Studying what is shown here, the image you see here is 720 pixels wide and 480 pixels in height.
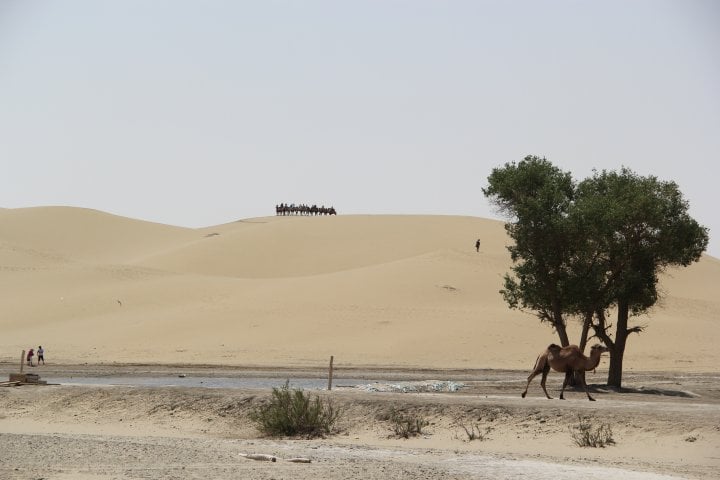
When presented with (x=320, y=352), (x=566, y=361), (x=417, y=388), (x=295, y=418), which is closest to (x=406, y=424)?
(x=295, y=418)

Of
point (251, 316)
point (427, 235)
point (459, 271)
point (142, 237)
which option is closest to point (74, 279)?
point (251, 316)

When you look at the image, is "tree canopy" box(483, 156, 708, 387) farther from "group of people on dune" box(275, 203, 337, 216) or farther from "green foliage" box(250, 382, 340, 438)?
"group of people on dune" box(275, 203, 337, 216)

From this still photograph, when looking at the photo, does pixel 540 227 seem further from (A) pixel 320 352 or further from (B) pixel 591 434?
(A) pixel 320 352

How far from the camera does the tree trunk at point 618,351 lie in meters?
32.1

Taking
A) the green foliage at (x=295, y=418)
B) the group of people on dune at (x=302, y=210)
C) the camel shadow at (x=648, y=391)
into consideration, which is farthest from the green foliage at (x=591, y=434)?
the group of people on dune at (x=302, y=210)

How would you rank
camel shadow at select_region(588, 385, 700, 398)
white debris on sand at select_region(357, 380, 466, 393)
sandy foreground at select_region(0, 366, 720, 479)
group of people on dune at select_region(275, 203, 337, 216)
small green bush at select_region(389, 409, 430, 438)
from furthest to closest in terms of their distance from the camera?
1. group of people on dune at select_region(275, 203, 337, 216)
2. white debris on sand at select_region(357, 380, 466, 393)
3. camel shadow at select_region(588, 385, 700, 398)
4. small green bush at select_region(389, 409, 430, 438)
5. sandy foreground at select_region(0, 366, 720, 479)

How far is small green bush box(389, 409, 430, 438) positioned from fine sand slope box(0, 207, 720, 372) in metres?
24.9

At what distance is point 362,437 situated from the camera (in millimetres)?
22141

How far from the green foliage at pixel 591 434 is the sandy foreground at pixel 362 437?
160mm

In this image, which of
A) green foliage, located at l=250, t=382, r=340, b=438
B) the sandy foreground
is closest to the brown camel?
the sandy foreground

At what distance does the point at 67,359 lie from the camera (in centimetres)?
4853

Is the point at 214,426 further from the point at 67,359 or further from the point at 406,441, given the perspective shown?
the point at 67,359

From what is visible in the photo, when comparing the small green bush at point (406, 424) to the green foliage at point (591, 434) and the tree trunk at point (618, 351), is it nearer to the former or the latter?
the green foliage at point (591, 434)

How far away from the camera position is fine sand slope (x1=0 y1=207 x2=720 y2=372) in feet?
168
